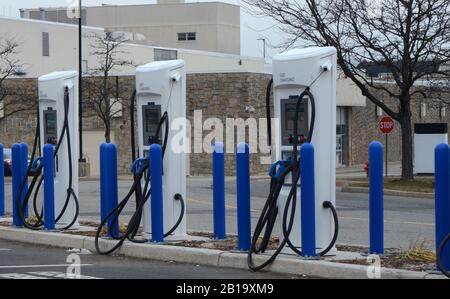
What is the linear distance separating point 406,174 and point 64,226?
1998 cm

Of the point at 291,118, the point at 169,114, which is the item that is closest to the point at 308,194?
the point at 291,118

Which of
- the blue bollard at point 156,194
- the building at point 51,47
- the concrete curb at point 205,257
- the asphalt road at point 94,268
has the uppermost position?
the building at point 51,47

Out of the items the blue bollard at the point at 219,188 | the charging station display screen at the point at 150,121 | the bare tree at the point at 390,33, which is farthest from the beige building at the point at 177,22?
the blue bollard at the point at 219,188

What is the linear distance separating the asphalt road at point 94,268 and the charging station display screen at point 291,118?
1.79 m

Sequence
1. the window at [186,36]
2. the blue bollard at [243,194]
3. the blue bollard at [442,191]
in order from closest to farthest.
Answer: the blue bollard at [442,191], the blue bollard at [243,194], the window at [186,36]

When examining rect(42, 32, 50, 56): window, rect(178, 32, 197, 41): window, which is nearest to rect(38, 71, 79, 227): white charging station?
rect(42, 32, 50, 56): window

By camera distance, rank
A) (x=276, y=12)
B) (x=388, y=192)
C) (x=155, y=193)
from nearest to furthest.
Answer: (x=155, y=193) < (x=388, y=192) < (x=276, y=12)

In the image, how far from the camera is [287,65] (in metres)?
11.5

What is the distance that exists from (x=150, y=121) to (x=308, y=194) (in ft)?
10.8

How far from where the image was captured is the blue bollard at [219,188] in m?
12.6

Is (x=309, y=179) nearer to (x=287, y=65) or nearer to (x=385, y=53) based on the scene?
(x=287, y=65)

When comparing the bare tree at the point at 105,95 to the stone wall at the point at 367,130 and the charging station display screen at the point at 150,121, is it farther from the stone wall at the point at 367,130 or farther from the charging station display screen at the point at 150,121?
the charging station display screen at the point at 150,121

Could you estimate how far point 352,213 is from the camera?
70.9 ft

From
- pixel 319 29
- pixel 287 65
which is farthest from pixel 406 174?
pixel 287 65
